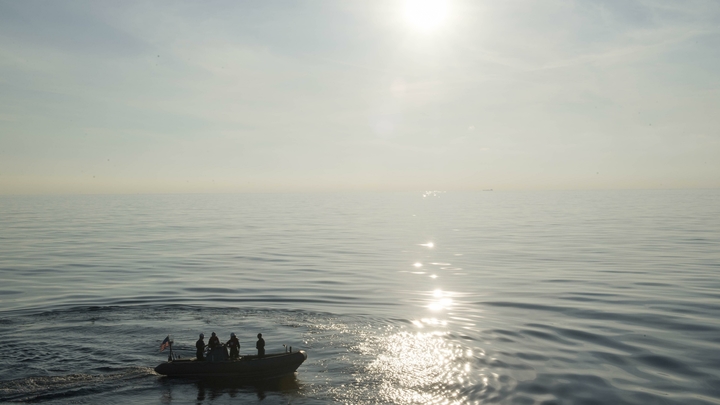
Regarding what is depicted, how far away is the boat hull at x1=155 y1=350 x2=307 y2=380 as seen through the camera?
25.0m

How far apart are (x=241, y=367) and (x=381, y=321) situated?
1107 centimetres

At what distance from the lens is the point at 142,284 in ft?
149

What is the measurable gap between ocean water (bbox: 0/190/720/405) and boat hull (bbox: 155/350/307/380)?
0.47m

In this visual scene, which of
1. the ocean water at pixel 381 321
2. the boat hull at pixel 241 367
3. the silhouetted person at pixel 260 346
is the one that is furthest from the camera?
the silhouetted person at pixel 260 346

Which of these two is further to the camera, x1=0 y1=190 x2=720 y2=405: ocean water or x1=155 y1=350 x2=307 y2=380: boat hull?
x1=155 y1=350 x2=307 y2=380: boat hull

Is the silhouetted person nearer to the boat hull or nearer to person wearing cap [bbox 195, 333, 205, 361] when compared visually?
the boat hull

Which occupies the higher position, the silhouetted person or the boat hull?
the silhouetted person

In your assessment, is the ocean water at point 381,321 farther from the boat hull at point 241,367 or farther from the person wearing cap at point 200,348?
the person wearing cap at point 200,348

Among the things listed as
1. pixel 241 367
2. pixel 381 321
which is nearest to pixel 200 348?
pixel 241 367

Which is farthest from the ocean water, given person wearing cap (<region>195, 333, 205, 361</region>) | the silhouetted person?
the silhouetted person

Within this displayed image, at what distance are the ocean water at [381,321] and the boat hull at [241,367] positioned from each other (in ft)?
1.54

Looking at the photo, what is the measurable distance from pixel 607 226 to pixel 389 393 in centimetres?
8832

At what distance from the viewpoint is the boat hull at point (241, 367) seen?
2500 centimetres

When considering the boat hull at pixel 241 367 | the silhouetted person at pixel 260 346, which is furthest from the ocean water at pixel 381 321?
the silhouetted person at pixel 260 346
